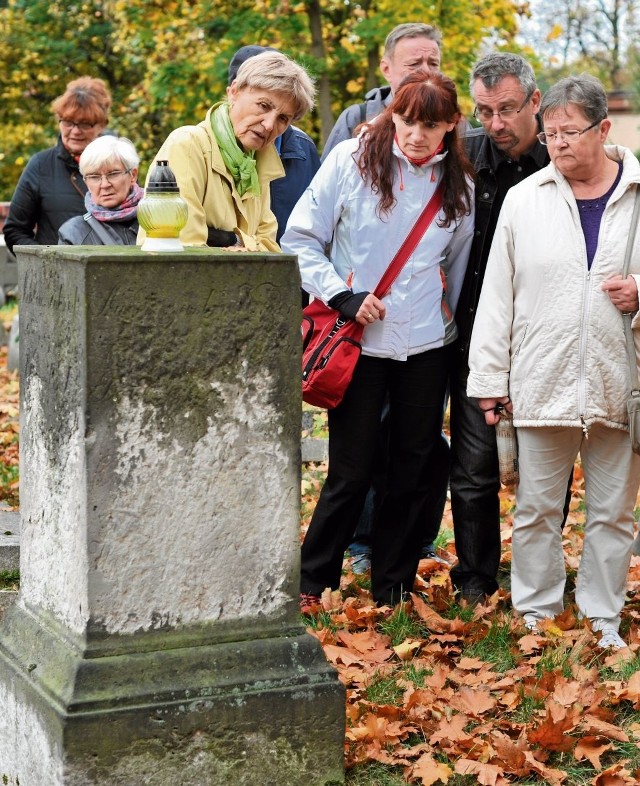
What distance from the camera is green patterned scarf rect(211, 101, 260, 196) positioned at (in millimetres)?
4203

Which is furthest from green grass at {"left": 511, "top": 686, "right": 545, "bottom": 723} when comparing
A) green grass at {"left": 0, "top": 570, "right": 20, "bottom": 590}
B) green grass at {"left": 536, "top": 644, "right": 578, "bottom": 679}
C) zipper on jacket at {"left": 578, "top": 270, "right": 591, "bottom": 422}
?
green grass at {"left": 0, "top": 570, "right": 20, "bottom": 590}

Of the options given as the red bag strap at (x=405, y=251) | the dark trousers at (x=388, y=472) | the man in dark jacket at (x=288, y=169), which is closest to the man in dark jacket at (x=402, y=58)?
the man in dark jacket at (x=288, y=169)

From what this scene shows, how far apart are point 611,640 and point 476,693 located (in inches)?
32.1

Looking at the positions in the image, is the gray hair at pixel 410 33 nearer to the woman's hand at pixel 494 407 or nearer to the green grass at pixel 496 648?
the woman's hand at pixel 494 407

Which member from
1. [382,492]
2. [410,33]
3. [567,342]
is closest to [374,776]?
[567,342]

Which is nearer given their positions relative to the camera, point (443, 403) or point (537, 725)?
point (537, 725)

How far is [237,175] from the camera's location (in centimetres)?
423

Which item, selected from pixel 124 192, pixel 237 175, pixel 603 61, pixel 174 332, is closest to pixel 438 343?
pixel 237 175

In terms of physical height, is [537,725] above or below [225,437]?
below

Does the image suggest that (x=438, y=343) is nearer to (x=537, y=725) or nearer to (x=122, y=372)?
(x=537, y=725)

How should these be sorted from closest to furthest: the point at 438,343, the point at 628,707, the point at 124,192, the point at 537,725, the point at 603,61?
the point at 537,725 < the point at 628,707 < the point at 438,343 < the point at 124,192 < the point at 603,61

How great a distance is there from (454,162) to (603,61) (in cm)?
3032

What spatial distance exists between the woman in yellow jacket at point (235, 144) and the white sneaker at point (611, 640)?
1.93 meters

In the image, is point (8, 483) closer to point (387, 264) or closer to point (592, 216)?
point (387, 264)
